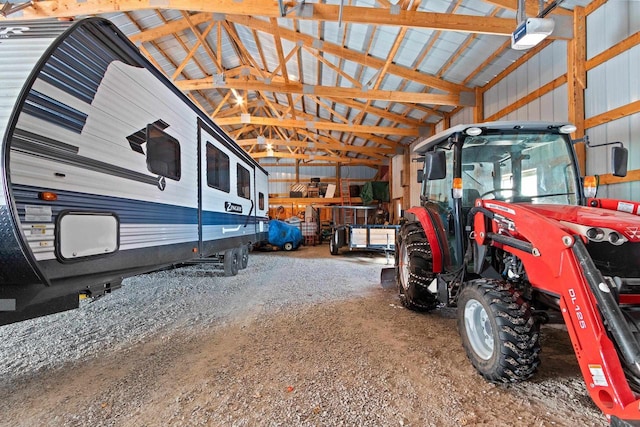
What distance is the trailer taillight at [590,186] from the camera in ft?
→ 9.16

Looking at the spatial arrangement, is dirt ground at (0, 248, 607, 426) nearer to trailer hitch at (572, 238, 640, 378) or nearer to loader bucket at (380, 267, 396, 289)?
trailer hitch at (572, 238, 640, 378)

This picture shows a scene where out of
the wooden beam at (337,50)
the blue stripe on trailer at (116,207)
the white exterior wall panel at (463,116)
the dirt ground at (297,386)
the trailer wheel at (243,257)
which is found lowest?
the dirt ground at (297,386)

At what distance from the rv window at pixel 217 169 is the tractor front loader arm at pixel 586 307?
4.09 m

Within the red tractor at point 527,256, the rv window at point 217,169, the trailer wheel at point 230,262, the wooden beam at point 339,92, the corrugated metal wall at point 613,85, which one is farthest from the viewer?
the wooden beam at point 339,92

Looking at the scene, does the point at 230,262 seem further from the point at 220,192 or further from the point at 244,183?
the point at 220,192

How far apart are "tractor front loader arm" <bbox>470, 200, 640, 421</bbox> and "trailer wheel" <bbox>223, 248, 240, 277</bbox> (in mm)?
5296

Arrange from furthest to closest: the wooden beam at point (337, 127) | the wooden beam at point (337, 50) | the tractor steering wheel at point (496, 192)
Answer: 1. the wooden beam at point (337, 127)
2. the wooden beam at point (337, 50)
3. the tractor steering wheel at point (496, 192)

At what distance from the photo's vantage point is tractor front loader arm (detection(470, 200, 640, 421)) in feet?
4.65

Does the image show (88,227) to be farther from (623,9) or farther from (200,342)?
(623,9)

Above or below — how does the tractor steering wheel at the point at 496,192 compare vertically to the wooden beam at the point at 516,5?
below

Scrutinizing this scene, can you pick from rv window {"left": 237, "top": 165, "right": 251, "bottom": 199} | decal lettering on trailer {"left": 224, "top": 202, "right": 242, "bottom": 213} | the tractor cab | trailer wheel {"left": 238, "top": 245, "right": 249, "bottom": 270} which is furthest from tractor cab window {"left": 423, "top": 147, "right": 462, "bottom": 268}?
trailer wheel {"left": 238, "top": 245, "right": 249, "bottom": 270}

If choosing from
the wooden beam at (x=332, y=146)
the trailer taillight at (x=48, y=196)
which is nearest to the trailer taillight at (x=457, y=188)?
the trailer taillight at (x=48, y=196)

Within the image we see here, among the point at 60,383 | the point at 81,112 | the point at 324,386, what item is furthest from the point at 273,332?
the point at 81,112

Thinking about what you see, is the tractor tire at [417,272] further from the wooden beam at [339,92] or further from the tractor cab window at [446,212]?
the wooden beam at [339,92]
